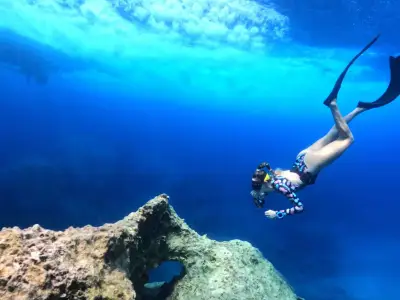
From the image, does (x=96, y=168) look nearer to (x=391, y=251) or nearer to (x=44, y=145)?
(x=44, y=145)

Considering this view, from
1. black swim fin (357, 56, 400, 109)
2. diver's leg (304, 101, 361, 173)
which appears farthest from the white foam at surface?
diver's leg (304, 101, 361, 173)

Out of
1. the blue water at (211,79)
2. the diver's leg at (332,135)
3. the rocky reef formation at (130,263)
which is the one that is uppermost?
the blue water at (211,79)

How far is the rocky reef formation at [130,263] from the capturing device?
268 cm

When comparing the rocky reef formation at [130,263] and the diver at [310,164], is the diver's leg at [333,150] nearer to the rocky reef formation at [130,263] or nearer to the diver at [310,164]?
the diver at [310,164]

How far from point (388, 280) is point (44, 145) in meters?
31.2

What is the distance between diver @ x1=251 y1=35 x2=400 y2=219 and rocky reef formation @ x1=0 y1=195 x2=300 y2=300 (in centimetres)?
125

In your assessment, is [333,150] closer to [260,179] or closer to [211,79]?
[260,179]

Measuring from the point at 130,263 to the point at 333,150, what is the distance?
4.69 m

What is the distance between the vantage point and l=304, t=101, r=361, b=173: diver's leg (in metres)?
7.02

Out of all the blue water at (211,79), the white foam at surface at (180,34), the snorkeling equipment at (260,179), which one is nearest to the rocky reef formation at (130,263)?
the snorkeling equipment at (260,179)

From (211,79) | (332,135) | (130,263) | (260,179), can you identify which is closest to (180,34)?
(332,135)

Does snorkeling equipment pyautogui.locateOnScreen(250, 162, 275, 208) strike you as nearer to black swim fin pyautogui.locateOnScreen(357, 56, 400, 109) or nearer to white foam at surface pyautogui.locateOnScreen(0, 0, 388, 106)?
black swim fin pyautogui.locateOnScreen(357, 56, 400, 109)

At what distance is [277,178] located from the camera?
21.5ft

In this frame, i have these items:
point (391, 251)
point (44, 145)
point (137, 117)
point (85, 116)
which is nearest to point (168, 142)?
point (85, 116)
